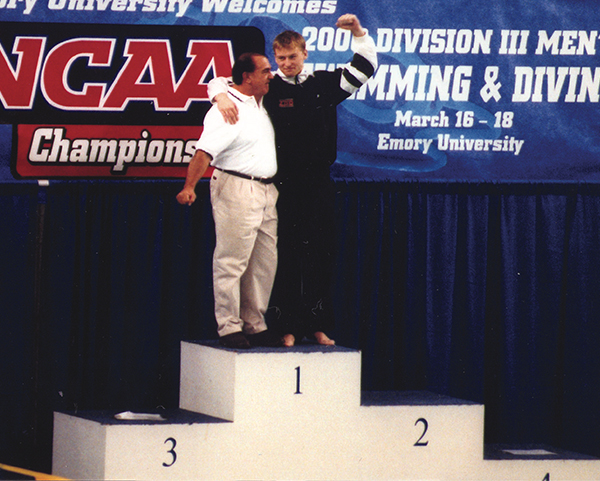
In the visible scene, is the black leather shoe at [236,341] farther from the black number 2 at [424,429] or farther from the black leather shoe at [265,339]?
the black number 2 at [424,429]

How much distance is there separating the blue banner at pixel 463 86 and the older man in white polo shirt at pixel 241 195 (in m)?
0.89

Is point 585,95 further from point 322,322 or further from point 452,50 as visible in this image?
point 322,322

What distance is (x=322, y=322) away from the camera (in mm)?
4113

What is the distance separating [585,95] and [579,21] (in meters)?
0.42

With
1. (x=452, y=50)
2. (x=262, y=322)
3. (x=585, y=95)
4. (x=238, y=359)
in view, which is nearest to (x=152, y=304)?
(x=262, y=322)

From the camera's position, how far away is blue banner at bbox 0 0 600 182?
15.6 ft

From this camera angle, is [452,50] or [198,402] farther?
[452,50]

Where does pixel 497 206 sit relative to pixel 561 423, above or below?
above

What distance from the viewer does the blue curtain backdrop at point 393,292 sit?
4.62 meters

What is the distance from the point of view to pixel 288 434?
370 cm

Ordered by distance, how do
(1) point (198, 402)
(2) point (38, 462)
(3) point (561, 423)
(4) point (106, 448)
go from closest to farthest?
(4) point (106, 448) < (1) point (198, 402) < (2) point (38, 462) < (3) point (561, 423)

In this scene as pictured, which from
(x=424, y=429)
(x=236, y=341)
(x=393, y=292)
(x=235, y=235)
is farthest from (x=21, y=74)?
(x=424, y=429)

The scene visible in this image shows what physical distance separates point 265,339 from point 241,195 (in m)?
0.68

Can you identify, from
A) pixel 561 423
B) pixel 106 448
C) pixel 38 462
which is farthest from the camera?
pixel 561 423
